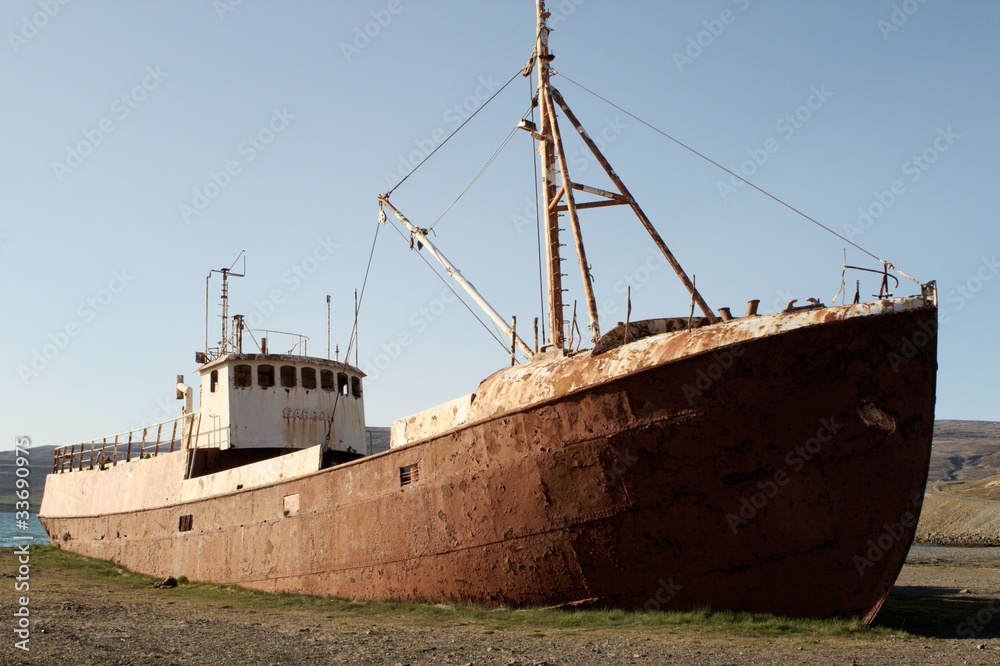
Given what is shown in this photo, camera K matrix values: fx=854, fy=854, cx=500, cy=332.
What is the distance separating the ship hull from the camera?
8516 mm

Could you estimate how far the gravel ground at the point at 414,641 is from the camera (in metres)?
7.37

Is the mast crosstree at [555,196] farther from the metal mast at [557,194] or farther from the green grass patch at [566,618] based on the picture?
the green grass patch at [566,618]

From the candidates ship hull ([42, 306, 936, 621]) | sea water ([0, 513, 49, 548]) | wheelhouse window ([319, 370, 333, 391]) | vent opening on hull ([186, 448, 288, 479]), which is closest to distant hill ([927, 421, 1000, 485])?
sea water ([0, 513, 49, 548])

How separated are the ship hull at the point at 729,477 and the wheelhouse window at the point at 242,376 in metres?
8.20

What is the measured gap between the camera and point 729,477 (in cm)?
859

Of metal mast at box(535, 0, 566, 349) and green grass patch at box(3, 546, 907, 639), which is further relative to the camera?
metal mast at box(535, 0, 566, 349)

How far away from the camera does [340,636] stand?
8711mm

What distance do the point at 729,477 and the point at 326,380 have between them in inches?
405

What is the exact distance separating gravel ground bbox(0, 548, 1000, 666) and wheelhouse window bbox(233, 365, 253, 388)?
5.69m

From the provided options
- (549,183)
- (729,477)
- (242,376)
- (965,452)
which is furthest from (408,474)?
(965,452)

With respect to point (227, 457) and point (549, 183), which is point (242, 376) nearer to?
point (227, 457)

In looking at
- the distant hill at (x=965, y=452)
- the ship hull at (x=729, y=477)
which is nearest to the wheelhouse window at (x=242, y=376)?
the ship hull at (x=729, y=477)

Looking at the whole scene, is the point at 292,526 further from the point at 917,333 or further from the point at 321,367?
the point at 917,333

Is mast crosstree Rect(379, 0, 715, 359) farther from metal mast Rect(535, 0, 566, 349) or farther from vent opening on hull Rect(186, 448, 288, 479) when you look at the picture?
vent opening on hull Rect(186, 448, 288, 479)
